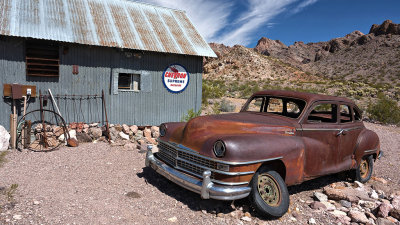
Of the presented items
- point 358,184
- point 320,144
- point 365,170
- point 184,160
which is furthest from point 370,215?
point 184,160

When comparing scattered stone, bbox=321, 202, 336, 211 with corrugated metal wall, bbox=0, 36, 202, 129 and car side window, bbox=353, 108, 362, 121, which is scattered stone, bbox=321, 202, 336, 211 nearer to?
car side window, bbox=353, 108, 362, 121

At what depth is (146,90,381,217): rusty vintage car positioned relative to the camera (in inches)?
145

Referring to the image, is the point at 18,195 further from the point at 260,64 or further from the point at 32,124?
the point at 260,64

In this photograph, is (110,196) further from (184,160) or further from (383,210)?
(383,210)

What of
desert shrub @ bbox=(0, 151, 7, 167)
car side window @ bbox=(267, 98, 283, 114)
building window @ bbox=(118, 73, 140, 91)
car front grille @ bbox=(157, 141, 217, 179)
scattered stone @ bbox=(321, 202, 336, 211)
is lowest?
scattered stone @ bbox=(321, 202, 336, 211)

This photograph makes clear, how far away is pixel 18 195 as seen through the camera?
4.35m

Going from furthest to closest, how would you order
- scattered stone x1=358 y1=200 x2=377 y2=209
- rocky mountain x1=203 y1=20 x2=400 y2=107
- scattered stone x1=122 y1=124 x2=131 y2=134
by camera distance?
rocky mountain x1=203 y1=20 x2=400 y2=107
scattered stone x1=122 y1=124 x2=131 y2=134
scattered stone x1=358 y1=200 x2=377 y2=209

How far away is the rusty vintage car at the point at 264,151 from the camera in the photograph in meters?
3.69

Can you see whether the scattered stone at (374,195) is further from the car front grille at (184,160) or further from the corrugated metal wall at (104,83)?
the corrugated metal wall at (104,83)

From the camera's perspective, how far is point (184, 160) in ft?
13.8

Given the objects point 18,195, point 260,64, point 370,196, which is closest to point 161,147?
point 18,195

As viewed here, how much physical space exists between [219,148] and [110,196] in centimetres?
209

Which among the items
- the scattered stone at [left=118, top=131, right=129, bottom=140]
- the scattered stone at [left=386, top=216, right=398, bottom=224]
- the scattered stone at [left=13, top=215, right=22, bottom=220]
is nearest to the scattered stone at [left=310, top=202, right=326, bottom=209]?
the scattered stone at [left=386, top=216, right=398, bottom=224]

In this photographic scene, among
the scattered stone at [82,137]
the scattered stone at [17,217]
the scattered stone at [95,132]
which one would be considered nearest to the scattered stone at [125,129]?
Answer: the scattered stone at [95,132]
